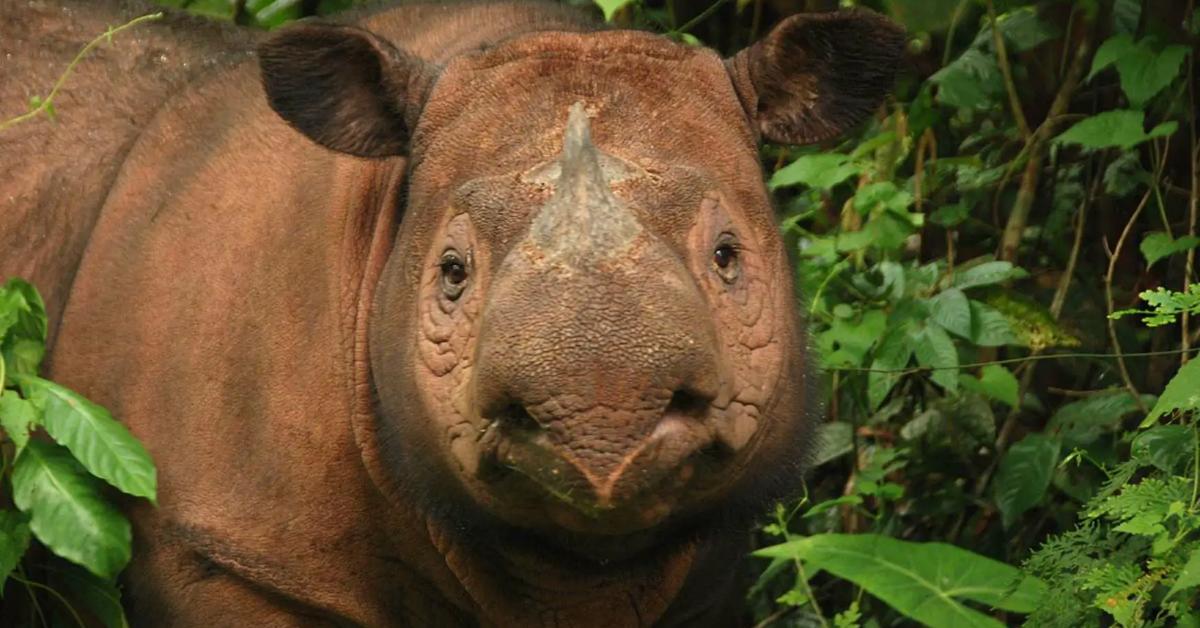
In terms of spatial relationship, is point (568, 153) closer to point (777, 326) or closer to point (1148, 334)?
point (777, 326)

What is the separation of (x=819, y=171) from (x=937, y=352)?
62 cm

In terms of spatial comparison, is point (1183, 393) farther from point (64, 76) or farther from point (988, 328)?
point (64, 76)

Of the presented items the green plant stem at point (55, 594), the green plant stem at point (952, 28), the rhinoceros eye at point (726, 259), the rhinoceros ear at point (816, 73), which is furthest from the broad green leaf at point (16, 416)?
the green plant stem at point (952, 28)

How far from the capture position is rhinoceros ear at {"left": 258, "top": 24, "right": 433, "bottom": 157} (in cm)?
417

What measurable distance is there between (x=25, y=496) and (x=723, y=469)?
1.39 meters

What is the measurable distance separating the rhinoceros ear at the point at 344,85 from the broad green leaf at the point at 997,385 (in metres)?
1.95

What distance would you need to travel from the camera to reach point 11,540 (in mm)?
4320

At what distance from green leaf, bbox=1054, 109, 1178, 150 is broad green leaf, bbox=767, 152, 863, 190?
54 centimetres

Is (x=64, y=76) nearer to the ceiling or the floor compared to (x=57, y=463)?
nearer to the ceiling

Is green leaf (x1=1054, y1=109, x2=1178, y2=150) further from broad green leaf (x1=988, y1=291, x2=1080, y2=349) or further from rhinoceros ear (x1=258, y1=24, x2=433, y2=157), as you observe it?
rhinoceros ear (x1=258, y1=24, x2=433, y2=157)

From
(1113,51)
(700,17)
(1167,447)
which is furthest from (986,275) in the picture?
(1167,447)

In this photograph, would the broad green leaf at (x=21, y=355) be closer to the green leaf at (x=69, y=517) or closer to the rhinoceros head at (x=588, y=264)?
the green leaf at (x=69, y=517)

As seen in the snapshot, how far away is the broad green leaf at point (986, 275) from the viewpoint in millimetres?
5578

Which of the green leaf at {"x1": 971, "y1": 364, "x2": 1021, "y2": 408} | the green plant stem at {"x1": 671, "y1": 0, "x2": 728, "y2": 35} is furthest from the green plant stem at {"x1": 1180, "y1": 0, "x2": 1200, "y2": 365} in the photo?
the green plant stem at {"x1": 671, "y1": 0, "x2": 728, "y2": 35}
